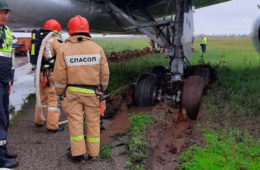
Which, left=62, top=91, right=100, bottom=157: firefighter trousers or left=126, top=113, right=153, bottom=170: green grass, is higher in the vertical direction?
left=62, top=91, right=100, bottom=157: firefighter trousers

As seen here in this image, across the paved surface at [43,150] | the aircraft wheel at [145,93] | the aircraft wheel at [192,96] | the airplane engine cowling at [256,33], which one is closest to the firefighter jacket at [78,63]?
the paved surface at [43,150]

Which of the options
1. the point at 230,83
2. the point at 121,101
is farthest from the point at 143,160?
the point at 230,83

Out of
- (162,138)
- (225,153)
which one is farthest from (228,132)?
(162,138)

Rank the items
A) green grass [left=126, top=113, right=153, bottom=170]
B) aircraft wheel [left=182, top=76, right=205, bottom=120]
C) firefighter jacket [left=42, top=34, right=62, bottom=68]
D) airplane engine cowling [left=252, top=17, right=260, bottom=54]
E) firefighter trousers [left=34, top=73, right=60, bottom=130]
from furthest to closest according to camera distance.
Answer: airplane engine cowling [left=252, top=17, right=260, bottom=54] → aircraft wheel [left=182, top=76, right=205, bottom=120] → firefighter trousers [left=34, top=73, right=60, bottom=130] → firefighter jacket [left=42, top=34, right=62, bottom=68] → green grass [left=126, top=113, right=153, bottom=170]

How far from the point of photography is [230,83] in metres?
8.07

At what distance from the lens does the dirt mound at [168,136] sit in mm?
3796

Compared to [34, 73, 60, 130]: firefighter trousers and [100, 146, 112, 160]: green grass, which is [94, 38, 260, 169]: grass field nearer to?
[100, 146, 112, 160]: green grass

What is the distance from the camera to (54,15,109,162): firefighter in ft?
12.1

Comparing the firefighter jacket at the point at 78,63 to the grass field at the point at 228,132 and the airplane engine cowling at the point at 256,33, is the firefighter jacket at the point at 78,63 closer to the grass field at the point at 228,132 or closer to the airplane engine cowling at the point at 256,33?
the grass field at the point at 228,132

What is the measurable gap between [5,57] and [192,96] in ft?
11.9

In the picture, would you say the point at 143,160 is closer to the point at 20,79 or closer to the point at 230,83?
the point at 230,83

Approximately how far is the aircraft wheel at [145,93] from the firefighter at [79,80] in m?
2.32

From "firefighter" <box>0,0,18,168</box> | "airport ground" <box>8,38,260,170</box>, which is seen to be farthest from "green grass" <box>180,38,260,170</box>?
"firefighter" <box>0,0,18,168</box>

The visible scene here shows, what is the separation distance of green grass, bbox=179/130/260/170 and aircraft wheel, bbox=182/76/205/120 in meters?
1.26
